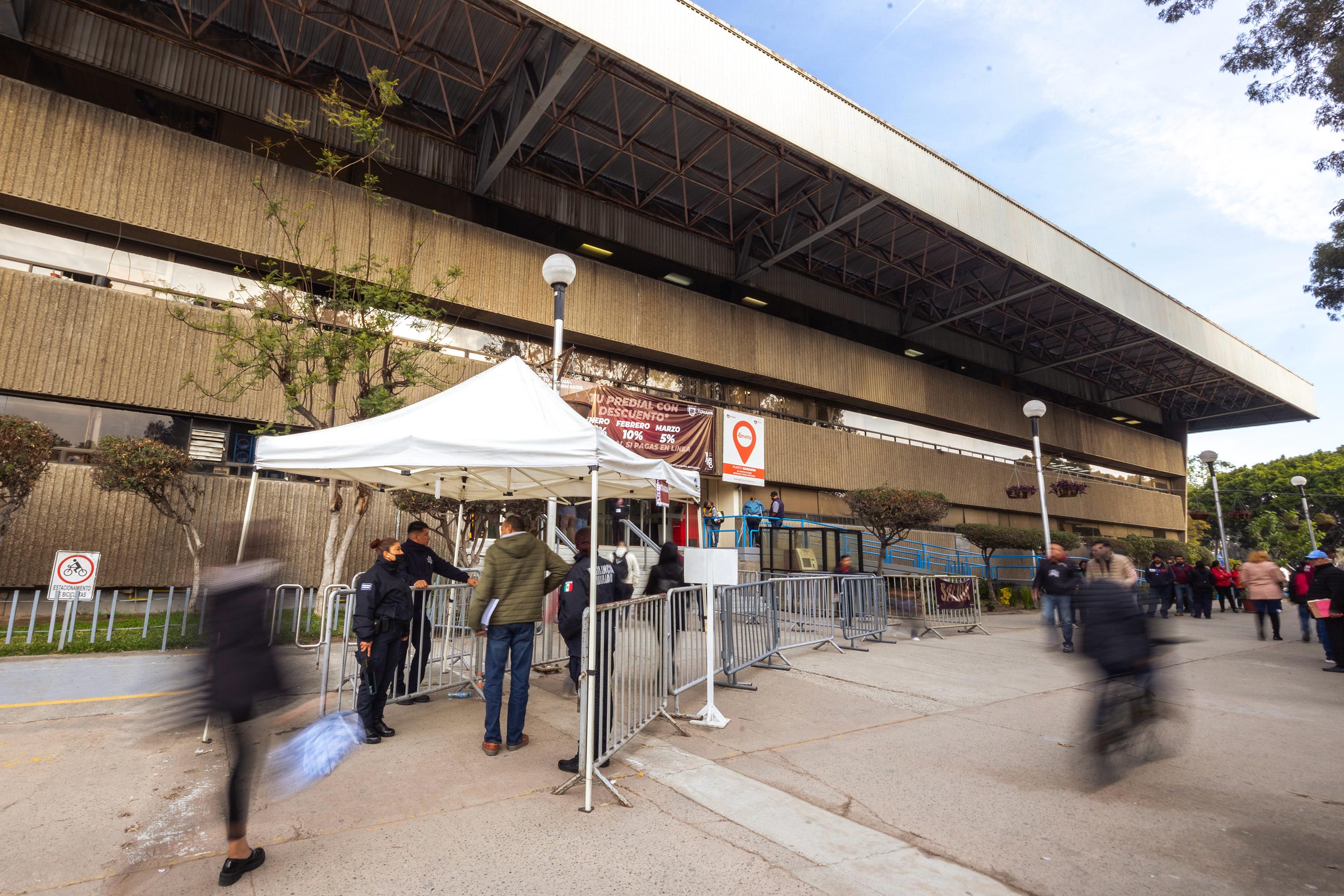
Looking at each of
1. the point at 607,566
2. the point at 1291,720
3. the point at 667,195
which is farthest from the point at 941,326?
the point at 607,566

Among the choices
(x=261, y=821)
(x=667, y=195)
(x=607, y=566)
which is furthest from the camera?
(x=667, y=195)

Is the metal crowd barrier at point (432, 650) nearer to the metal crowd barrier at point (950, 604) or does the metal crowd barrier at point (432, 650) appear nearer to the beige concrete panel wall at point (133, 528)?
the beige concrete panel wall at point (133, 528)

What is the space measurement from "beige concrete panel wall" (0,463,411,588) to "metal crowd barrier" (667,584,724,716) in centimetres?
702

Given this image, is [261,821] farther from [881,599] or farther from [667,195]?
[667,195]

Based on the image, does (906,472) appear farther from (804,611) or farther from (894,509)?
(804,611)

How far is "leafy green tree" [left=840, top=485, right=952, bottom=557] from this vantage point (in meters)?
17.8

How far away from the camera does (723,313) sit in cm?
2159

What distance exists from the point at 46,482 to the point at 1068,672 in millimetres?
17474

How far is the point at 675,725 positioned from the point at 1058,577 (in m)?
8.75

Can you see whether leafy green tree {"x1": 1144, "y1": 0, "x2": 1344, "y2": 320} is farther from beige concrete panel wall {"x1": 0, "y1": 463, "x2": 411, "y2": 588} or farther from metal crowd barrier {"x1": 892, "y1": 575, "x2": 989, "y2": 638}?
beige concrete panel wall {"x1": 0, "y1": 463, "x2": 411, "y2": 588}

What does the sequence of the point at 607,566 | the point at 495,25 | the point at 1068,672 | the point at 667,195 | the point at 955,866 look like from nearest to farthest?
the point at 955,866
the point at 607,566
the point at 1068,672
the point at 495,25
the point at 667,195

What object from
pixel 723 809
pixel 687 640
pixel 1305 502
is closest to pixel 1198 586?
pixel 687 640

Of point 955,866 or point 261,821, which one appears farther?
point 261,821

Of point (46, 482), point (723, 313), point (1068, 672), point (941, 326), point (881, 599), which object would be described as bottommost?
point (1068, 672)
